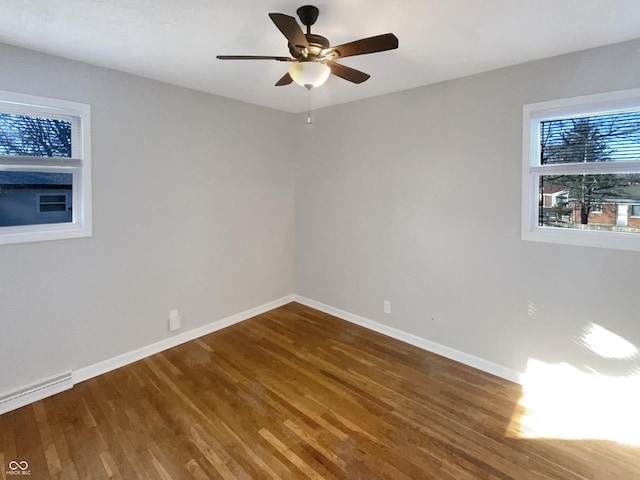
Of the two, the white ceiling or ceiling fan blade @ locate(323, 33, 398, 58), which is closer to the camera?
ceiling fan blade @ locate(323, 33, 398, 58)

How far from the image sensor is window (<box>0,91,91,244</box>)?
233 centimetres

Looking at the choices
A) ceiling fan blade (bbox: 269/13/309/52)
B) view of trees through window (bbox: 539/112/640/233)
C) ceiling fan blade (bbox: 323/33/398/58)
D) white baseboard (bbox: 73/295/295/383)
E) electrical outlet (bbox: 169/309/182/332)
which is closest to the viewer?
ceiling fan blade (bbox: 269/13/309/52)

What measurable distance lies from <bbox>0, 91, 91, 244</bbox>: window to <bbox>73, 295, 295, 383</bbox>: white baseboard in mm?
1134

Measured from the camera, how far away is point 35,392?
239 centimetres

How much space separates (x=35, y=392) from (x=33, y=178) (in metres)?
1.61

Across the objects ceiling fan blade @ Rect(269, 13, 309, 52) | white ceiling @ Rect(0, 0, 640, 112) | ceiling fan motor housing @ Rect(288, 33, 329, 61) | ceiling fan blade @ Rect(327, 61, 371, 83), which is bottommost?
ceiling fan blade @ Rect(269, 13, 309, 52)

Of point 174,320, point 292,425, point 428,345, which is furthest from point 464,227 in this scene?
point 174,320

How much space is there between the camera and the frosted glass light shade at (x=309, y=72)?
1.82 meters

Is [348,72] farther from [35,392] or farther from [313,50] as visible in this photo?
[35,392]

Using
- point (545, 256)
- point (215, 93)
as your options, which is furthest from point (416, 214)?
point (215, 93)

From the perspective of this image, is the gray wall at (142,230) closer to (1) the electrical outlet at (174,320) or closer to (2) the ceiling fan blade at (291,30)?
(1) the electrical outlet at (174,320)

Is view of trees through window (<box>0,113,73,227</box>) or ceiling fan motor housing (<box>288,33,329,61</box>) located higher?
ceiling fan motor housing (<box>288,33,329,61</box>)

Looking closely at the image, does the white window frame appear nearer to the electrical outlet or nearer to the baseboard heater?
the electrical outlet

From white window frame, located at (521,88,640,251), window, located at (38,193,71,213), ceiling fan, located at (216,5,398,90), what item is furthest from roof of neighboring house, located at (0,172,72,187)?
white window frame, located at (521,88,640,251)
